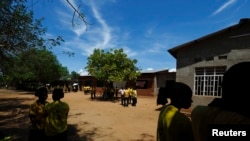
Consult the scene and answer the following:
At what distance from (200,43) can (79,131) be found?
9.15m

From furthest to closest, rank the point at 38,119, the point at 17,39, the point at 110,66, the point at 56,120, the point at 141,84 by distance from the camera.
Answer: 1. the point at 141,84
2. the point at 110,66
3. the point at 17,39
4. the point at 38,119
5. the point at 56,120

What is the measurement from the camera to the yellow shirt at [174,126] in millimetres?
2275

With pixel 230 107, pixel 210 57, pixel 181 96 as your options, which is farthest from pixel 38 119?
pixel 210 57

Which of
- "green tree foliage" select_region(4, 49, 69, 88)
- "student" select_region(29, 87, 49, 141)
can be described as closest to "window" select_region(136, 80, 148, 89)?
"green tree foliage" select_region(4, 49, 69, 88)

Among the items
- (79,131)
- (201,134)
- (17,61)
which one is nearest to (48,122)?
(201,134)

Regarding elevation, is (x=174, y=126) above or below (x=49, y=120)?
above

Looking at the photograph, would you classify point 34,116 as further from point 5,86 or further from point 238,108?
point 5,86

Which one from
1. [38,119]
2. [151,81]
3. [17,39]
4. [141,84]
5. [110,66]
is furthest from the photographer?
[141,84]

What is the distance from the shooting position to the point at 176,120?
2381 millimetres

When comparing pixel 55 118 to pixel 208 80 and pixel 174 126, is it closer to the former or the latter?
pixel 174 126

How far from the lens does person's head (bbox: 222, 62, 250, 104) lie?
157cm

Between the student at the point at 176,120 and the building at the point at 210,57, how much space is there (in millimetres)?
11765

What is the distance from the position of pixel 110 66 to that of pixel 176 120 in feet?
79.0

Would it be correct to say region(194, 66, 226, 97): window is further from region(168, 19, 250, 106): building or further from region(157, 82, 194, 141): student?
region(157, 82, 194, 141): student
